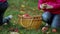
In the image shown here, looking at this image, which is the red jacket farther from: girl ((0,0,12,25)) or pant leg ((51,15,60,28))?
girl ((0,0,12,25))

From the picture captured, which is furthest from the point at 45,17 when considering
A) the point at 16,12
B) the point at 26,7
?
the point at 26,7

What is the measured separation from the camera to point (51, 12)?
3.34 m

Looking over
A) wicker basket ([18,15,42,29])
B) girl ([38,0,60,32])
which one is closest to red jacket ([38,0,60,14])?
girl ([38,0,60,32])

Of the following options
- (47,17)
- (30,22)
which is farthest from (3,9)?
(47,17)

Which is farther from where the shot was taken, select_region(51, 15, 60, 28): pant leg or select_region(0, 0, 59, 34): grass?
select_region(51, 15, 60, 28): pant leg

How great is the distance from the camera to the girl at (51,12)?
323cm

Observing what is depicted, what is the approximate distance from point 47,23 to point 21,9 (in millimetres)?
1013

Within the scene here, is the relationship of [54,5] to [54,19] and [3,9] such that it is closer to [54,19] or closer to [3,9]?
[54,19]

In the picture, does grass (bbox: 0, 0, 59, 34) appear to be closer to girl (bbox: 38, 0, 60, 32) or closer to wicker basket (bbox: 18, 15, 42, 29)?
wicker basket (bbox: 18, 15, 42, 29)

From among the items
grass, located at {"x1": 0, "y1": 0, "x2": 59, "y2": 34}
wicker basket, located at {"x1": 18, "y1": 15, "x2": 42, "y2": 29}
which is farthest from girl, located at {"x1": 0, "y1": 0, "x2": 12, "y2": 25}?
wicker basket, located at {"x1": 18, "y1": 15, "x2": 42, "y2": 29}

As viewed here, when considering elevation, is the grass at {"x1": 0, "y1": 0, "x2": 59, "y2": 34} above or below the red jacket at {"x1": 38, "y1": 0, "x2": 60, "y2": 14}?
below

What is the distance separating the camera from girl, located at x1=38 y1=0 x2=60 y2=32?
3.23 meters

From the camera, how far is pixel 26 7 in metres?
4.42

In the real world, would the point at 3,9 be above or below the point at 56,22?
above
